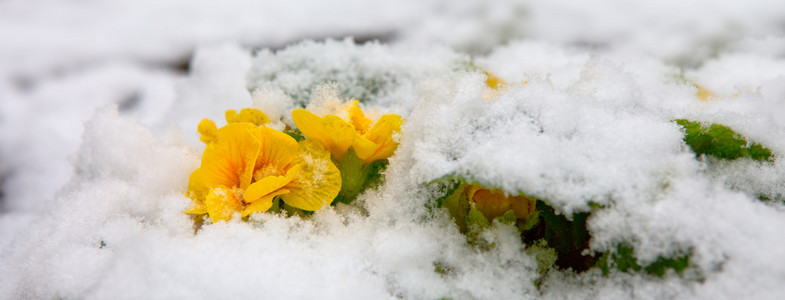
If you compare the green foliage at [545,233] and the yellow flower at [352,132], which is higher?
the yellow flower at [352,132]

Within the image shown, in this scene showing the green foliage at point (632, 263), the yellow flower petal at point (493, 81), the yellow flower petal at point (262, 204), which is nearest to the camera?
the green foliage at point (632, 263)

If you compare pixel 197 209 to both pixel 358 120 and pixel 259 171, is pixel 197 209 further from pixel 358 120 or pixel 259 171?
pixel 358 120

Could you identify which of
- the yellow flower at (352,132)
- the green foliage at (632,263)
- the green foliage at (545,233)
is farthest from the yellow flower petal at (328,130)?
the green foliage at (632,263)

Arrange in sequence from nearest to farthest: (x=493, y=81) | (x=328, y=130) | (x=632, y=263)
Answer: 1. (x=632, y=263)
2. (x=328, y=130)
3. (x=493, y=81)

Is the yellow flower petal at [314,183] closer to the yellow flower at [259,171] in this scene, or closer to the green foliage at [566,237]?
the yellow flower at [259,171]

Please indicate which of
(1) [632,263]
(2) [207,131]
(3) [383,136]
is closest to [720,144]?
(1) [632,263]

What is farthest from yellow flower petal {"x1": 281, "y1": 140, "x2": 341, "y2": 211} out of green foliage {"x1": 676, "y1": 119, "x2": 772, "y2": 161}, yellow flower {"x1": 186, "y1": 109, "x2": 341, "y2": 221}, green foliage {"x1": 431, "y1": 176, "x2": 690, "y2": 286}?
green foliage {"x1": 676, "y1": 119, "x2": 772, "y2": 161}
